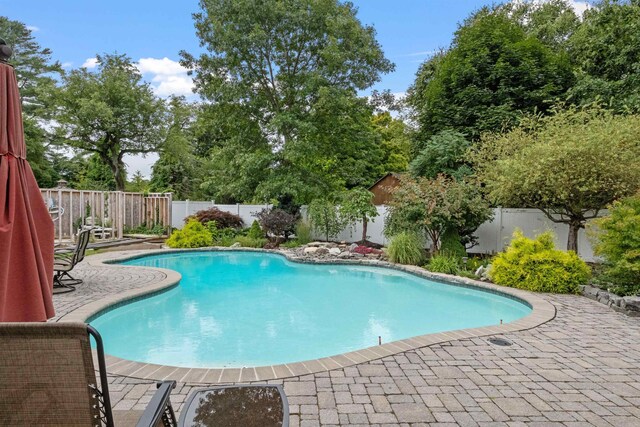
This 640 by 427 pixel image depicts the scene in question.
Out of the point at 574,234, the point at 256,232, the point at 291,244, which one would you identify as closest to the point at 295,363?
the point at 574,234

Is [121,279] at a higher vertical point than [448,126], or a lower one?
lower

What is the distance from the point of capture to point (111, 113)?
17.0 m

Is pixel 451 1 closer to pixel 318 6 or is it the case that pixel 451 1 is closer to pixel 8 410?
pixel 318 6

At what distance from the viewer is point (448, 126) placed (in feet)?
45.9

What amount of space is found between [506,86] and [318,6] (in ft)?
25.2

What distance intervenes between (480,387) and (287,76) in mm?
15005

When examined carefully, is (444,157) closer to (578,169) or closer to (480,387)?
(578,169)

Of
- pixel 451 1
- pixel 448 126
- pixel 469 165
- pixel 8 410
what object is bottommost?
pixel 8 410

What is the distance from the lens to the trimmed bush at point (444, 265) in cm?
902

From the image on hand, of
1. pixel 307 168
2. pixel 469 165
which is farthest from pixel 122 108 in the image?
pixel 469 165

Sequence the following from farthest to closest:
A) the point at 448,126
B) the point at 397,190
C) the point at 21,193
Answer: the point at 448,126, the point at 397,190, the point at 21,193

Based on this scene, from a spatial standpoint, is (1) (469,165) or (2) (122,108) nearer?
(1) (469,165)

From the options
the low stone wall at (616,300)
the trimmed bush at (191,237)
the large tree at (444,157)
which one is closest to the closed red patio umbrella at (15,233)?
the low stone wall at (616,300)

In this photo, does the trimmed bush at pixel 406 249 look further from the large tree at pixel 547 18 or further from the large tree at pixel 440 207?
the large tree at pixel 547 18
